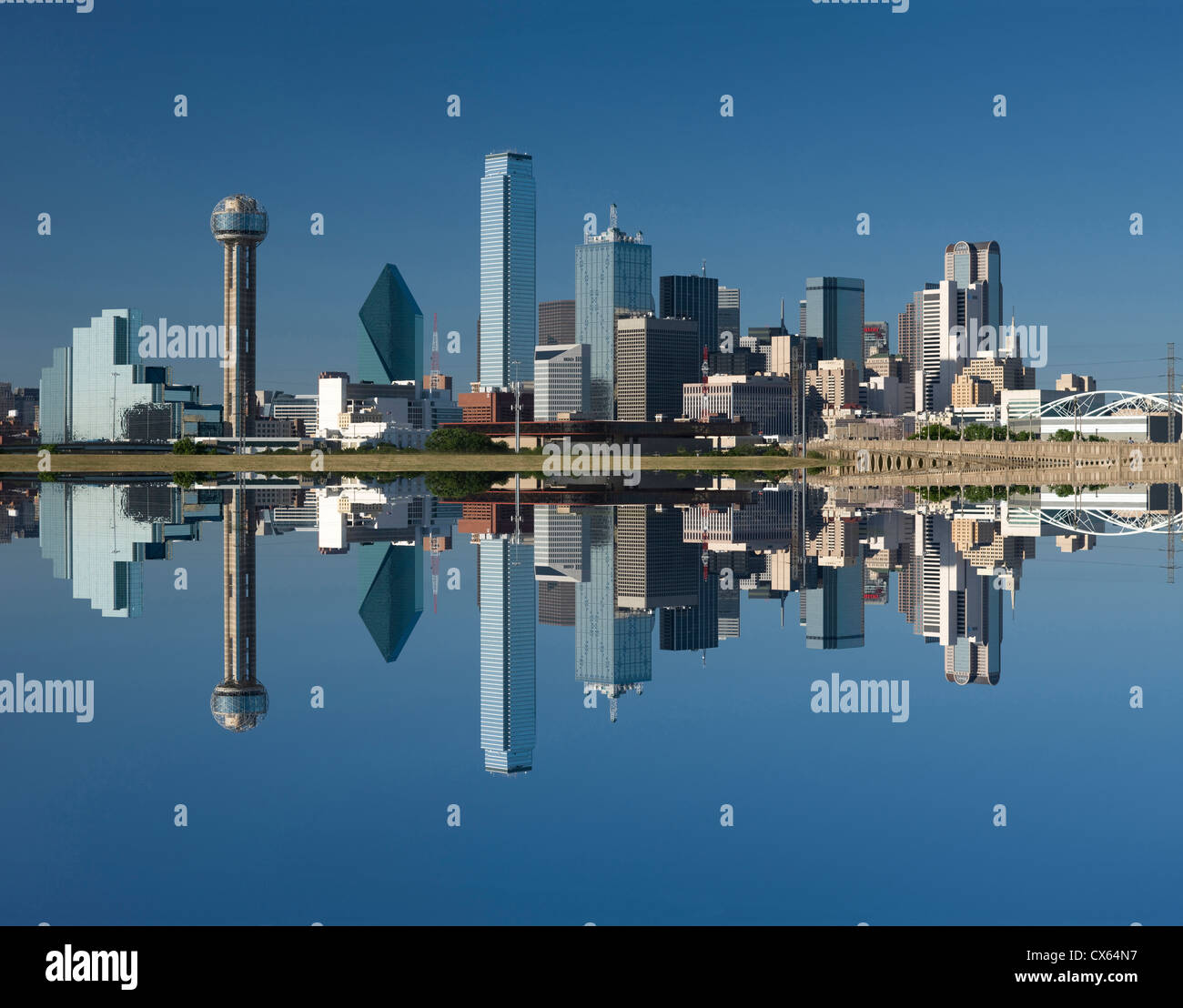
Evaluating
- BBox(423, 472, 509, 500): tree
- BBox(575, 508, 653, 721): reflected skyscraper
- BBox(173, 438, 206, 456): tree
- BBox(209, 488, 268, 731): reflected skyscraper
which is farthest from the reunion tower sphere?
BBox(173, 438, 206, 456): tree

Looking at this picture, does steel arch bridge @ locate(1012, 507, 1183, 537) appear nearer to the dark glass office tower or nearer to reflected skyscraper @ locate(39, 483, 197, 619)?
the dark glass office tower

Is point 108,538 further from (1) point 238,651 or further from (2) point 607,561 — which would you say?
(1) point 238,651

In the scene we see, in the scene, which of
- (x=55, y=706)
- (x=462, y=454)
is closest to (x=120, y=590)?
(x=55, y=706)

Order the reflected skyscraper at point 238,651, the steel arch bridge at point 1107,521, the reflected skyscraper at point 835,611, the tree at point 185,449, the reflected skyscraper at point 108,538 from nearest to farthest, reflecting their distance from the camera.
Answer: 1. the reflected skyscraper at point 238,651
2. the reflected skyscraper at point 835,611
3. the reflected skyscraper at point 108,538
4. the steel arch bridge at point 1107,521
5. the tree at point 185,449

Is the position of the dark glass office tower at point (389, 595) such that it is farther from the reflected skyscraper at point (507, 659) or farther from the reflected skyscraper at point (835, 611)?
the reflected skyscraper at point (835, 611)

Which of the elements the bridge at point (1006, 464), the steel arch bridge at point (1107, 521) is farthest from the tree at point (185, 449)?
the steel arch bridge at point (1107, 521)

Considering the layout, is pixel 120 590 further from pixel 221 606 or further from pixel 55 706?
pixel 55 706

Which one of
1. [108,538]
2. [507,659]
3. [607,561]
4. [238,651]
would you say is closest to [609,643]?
[507,659]
